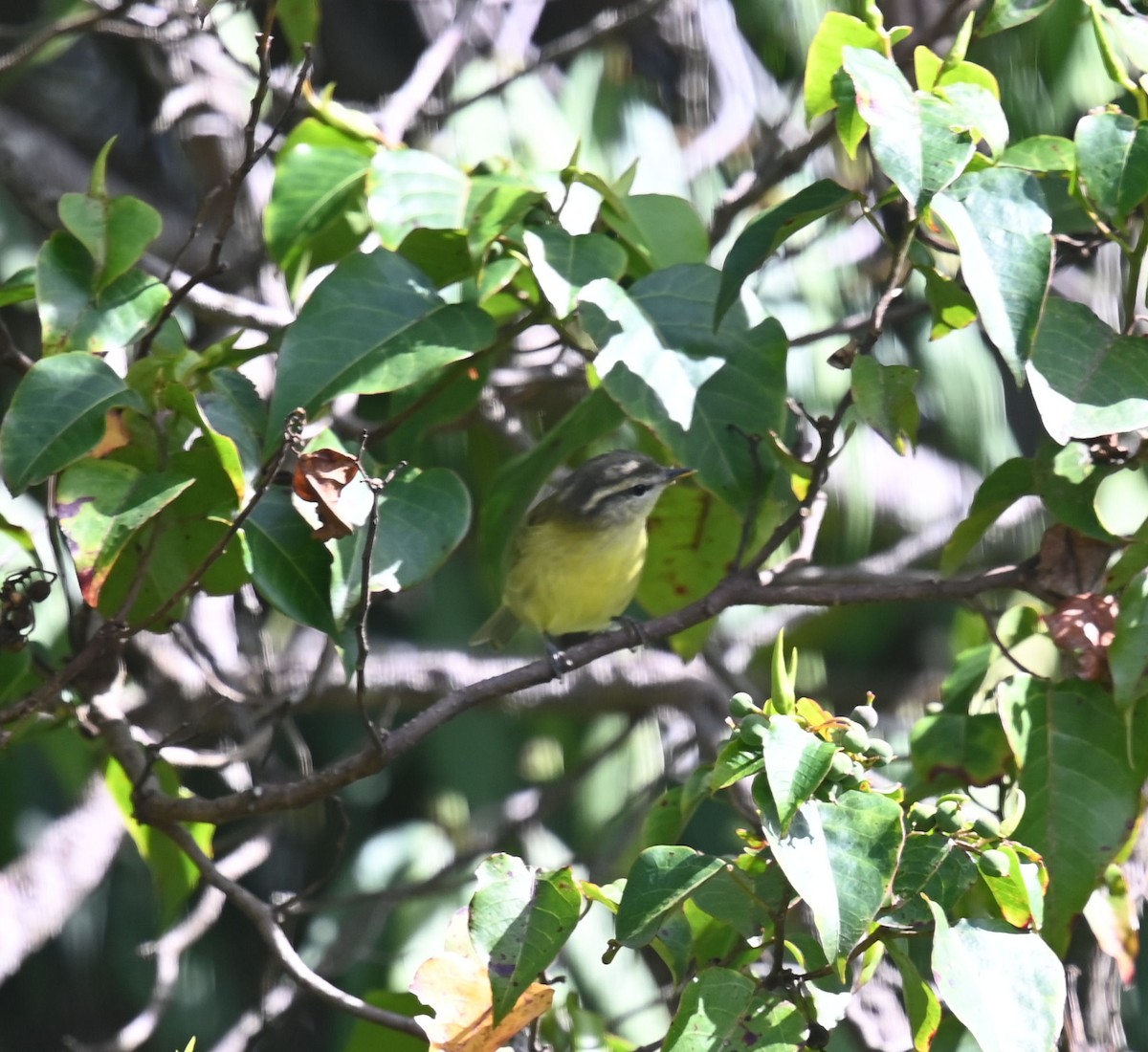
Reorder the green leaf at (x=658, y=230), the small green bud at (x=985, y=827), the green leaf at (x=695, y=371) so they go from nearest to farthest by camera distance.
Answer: the small green bud at (x=985, y=827) < the green leaf at (x=695, y=371) < the green leaf at (x=658, y=230)

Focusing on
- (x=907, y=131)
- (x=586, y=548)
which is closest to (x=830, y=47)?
(x=907, y=131)

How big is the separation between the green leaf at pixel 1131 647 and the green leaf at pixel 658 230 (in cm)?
93

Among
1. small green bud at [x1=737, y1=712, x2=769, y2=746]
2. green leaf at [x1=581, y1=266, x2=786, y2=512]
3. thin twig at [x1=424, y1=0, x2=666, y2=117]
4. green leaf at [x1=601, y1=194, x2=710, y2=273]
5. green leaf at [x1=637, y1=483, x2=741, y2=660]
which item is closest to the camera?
small green bud at [x1=737, y1=712, x2=769, y2=746]

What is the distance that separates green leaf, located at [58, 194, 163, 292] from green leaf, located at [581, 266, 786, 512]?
2.30ft

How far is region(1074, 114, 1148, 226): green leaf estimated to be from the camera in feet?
6.15

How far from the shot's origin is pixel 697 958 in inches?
81.6

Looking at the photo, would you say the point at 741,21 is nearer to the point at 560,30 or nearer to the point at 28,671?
the point at 560,30

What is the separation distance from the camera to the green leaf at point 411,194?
232 cm

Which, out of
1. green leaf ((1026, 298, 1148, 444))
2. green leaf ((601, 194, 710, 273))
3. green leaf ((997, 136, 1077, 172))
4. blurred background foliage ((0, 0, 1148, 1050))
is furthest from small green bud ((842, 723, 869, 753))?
blurred background foliage ((0, 0, 1148, 1050))

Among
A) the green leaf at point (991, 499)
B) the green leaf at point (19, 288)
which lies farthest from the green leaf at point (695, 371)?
the green leaf at point (19, 288)

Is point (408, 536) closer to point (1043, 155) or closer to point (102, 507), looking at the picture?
point (102, 507)

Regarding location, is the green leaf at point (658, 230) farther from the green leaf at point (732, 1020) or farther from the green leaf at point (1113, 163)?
the green leaf at point (732, 1020)

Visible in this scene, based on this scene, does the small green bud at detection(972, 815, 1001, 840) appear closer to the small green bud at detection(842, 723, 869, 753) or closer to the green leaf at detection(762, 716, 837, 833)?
the small green bud at detection(842, 723, 869, 753)

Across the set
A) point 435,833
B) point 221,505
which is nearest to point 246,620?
point 435,833
